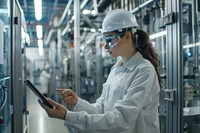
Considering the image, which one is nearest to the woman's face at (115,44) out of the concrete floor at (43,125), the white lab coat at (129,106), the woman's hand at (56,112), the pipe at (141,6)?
the white lab coat at (129,106)

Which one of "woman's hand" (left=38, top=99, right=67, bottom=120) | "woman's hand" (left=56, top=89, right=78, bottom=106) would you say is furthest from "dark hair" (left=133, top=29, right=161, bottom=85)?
"woman's hand" (left=38, top=99, right=67, bottom=120)

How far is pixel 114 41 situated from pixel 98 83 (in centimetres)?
437

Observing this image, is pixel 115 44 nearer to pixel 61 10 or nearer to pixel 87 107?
pixel 87 107

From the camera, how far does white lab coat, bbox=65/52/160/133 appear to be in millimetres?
1268

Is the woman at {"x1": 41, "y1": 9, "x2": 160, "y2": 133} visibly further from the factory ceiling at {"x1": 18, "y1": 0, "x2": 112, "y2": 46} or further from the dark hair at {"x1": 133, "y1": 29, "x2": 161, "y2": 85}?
the factory ceiling at {"x1": 18, "y1": 0, "x2": 112, "y2": 46}

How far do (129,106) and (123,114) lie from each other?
6cm

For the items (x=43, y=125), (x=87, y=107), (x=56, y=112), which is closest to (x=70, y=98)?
(x=87, y=107)

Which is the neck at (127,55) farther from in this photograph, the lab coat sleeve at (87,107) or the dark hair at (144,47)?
the lab coat sleeve at (87,107)

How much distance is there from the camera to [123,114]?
129 centimetres

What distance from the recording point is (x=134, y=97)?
131 cm

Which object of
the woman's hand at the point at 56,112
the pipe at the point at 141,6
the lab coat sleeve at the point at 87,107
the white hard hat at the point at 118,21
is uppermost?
the pipe at the point at 141,6

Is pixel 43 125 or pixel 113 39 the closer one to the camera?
pixel 113 39

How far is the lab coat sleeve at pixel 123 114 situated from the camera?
126 centimetres

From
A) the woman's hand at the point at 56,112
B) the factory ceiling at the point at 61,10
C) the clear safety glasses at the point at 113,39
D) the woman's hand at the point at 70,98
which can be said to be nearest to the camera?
the woman's hand at the point at 56,112
